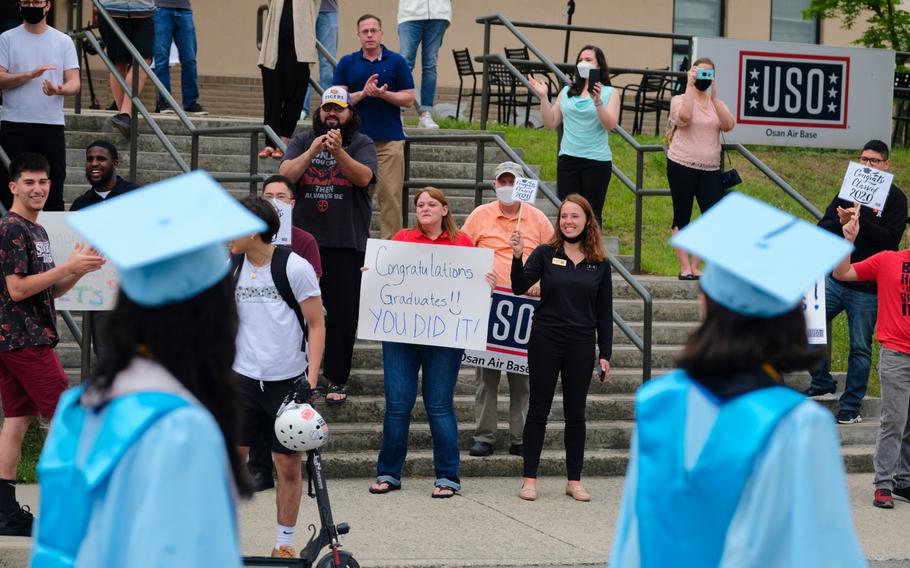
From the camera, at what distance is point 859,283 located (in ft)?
32.7

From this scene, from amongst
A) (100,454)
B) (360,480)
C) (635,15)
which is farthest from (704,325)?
(635,15)

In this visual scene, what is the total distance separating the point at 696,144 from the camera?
11328 millimetres

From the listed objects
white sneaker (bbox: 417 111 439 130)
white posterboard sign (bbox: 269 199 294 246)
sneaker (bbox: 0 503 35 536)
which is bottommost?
sneaker (bbox: 0 503 35 536)

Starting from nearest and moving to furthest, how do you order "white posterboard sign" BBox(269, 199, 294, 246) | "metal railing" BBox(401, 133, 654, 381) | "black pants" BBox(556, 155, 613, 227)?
"white posterboard sign" BBox(269, 199, 294, 246) < "metal railing" BBox(401, 133, 654, 381) < "black pants" BBox(556, 155, 613, 227)

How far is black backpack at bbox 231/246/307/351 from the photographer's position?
21.6ft

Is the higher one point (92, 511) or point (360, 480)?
point (92, 511)

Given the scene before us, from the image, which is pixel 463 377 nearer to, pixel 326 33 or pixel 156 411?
pixel 326 33

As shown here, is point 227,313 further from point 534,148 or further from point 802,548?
point 534,148

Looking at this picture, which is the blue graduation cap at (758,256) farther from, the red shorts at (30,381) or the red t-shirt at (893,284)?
the red t-shirt at (893,284)

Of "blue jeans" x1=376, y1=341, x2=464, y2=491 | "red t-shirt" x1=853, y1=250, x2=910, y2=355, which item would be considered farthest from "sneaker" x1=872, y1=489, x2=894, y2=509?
"blue jeans" x1=376, y1=341, x2=464, y2=491

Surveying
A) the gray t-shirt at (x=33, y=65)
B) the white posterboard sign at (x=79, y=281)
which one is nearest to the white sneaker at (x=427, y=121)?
the gray t-shirt at (x=33, y=65)

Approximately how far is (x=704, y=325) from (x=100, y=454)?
1.33m

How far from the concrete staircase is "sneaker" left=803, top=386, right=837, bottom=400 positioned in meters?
0.08

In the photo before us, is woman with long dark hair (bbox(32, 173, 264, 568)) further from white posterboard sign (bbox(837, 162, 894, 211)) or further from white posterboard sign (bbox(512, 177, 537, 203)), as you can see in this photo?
white posterboard sign (bbox(837, 162, 894, 211))
